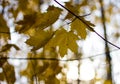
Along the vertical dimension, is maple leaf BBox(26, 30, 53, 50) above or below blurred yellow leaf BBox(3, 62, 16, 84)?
below

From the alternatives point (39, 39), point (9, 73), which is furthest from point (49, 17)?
point (9, 73)

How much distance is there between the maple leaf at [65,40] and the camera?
0.93 metres

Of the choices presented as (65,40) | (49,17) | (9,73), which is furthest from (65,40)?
(9,73)

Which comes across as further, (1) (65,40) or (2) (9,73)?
(2) (9,73)

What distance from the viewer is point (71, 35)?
36.6 inches

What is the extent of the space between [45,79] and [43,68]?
0.07 m

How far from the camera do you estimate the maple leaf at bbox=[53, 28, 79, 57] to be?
0.93 m

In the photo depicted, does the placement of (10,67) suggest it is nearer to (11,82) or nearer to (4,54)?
(11,82)

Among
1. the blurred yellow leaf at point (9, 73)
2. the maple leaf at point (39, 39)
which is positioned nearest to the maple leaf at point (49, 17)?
the maple leaf at point (39, 39)

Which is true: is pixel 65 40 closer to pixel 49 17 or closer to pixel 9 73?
pixel 49 17

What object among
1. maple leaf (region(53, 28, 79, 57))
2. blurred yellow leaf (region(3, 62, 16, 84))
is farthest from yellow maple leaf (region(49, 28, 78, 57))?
blurred yellow leaf (region(3, 62, 16, 84))

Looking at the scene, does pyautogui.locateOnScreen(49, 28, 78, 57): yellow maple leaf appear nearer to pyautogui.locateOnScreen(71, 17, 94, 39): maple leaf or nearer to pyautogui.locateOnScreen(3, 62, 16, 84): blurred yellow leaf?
pyautogui.locateOnScreen(71, 17, 94, 39): maple leaf

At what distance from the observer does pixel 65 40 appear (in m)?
0.93

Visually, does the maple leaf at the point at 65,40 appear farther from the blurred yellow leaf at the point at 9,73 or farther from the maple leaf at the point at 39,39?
the blurred yellow leaf at the point at 9,73
